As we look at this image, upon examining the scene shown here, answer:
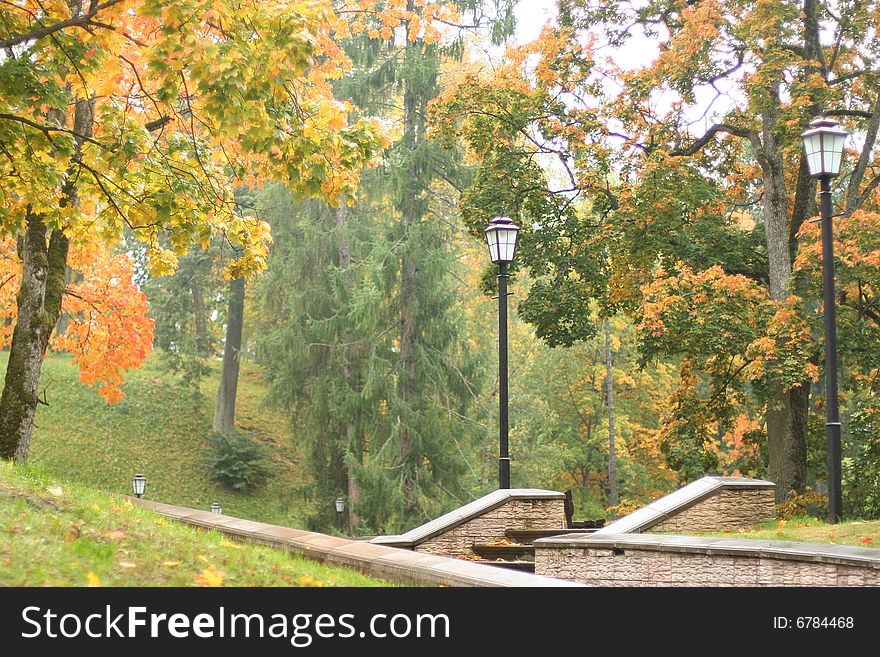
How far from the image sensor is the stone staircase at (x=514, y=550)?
1088 centimetres

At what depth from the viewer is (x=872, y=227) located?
1453 centimetres

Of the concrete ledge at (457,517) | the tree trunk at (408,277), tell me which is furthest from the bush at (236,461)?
the concrete ledge at (457,517)

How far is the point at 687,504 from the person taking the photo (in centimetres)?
1164

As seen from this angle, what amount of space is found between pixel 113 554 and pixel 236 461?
26.8m

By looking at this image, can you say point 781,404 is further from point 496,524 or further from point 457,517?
point 457,517

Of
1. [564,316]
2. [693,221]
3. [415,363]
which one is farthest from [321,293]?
[693,221]

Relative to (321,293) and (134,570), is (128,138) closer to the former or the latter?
(134,570)

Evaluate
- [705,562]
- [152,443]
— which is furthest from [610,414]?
[705,562]

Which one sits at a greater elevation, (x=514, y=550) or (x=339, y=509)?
(x=514, y=550)

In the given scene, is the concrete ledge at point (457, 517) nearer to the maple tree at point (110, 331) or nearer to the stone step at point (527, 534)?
the stone step at point (527, 534)

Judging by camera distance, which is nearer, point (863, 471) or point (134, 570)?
point (134, 570)

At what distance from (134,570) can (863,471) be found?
15.3 meters

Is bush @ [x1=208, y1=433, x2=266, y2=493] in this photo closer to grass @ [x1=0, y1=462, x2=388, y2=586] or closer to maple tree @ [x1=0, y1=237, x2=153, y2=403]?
maple tree @ [x1=0, y1=237, x2=153, y2=403]

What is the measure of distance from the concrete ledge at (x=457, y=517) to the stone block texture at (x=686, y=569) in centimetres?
214
